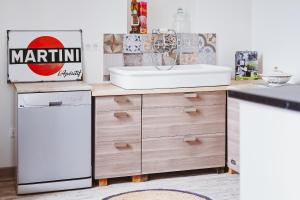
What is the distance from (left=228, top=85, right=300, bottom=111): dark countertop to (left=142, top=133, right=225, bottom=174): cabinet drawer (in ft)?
5.29

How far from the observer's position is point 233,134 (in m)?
3.93

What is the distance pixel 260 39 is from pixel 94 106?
6.10 ft

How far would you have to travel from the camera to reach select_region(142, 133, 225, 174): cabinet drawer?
382cm

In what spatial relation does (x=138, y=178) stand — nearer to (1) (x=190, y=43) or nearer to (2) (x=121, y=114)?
(2) (x=121, y=114)

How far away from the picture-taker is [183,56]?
4391 millimetres

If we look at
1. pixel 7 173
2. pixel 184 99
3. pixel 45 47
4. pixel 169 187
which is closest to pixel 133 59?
pixel 184 99

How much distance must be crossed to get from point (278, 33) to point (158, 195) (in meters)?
1.89

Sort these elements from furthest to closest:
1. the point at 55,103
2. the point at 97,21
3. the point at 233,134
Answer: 1. the point at 97,21
2. the point at 233,134
3. the point at 55,103

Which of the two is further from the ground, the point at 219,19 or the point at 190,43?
the point at 219,19

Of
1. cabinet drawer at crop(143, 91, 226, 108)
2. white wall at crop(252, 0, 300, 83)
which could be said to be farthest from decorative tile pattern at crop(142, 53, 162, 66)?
white wall at crop(252, 0, 300, 83)

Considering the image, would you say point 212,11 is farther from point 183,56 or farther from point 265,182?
point 265,182

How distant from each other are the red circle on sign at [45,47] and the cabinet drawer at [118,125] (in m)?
0.64

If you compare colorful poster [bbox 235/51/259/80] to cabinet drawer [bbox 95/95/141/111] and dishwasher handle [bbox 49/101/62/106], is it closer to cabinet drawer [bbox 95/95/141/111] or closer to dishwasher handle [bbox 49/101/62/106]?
cabinet drawer [bbox 95/95/141/111]

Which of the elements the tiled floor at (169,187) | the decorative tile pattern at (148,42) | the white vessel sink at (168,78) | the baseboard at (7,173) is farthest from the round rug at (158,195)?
the decorative tile pattern at (148,42)
